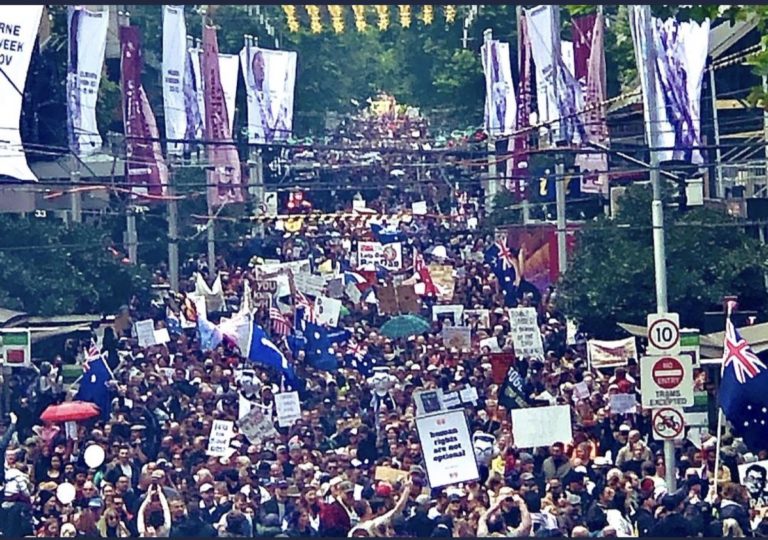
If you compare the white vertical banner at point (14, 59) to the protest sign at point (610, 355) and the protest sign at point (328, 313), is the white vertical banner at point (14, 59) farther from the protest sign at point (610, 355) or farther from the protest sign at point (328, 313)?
the protest sign at point (328, 313)

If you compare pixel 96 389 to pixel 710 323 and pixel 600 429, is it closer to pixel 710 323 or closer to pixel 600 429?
pixel 600 429

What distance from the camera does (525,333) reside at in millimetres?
27562

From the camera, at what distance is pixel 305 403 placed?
999 inches

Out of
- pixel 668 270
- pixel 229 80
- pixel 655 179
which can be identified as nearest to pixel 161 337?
pixel 229 80

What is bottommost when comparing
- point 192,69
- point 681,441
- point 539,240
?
point 681,441

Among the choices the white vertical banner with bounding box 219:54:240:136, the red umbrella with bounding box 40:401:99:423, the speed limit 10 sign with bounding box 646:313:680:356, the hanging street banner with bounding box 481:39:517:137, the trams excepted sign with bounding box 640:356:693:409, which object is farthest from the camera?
the hanging street banner with bounding box 481:39:517:137

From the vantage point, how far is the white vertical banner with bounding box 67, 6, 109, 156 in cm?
2830

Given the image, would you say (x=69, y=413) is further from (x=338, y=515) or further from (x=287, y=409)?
(x=338, y=515)

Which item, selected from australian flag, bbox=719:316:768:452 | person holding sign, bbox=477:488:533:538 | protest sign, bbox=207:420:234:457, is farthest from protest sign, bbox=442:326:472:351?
person holding sign, bbox=477:488:533:538

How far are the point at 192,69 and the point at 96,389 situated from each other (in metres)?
11.7

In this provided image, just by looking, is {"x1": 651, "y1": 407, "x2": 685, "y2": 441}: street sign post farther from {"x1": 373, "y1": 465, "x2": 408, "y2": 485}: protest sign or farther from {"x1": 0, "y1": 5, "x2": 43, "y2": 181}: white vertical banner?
{"x1": 0, "y1": 5, "x2": 43, "y2": 181}: white vertical banner

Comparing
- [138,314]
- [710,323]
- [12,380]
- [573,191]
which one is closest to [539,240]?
[573,191]

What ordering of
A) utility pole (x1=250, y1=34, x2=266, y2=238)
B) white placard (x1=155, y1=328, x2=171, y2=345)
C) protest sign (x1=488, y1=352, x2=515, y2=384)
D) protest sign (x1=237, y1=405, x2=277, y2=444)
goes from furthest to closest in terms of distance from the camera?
utility pole (x1=250, y1=34, x2=266, y2=238) < white placard (x1=155, y1=328, x2=171, y2=345) < protest sign (x1=488, y1=352, x2=515, y2=384) < protest sign (x1=237, y1=405, x2=277, y2=444)

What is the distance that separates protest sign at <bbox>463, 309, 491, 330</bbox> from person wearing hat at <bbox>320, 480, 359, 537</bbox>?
16936 millimetres
